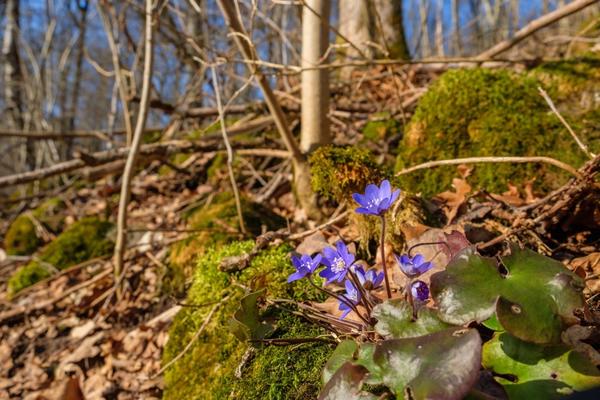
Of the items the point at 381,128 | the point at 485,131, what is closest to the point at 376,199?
the point at 485,131

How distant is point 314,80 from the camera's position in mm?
2523

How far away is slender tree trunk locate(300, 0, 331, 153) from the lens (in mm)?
2426

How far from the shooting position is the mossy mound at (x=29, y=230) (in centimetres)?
409

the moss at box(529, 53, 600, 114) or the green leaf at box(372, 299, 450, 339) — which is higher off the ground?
the moss at box(529, 53, 600, 114)

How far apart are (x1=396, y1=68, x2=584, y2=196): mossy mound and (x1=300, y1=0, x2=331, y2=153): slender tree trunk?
503 mm

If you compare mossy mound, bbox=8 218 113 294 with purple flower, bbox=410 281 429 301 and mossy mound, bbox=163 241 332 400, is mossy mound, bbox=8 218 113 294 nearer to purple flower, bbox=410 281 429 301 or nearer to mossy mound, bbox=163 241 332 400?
mossy mound, bbox=163 241 332 400

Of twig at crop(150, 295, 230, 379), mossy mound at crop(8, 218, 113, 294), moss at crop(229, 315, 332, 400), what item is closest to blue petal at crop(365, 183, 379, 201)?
moss at crop(229, 315, 332, 400)

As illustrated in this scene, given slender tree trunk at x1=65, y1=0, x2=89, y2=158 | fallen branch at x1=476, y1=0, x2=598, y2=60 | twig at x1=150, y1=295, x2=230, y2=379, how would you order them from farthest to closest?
slender tree trunk at x1=65, y1=0, x2=89, y2=158, fallen branch at x1=476, y1=0, x2=598, y2=60, twig at x1=150, y1=295, x2=230, y2=379

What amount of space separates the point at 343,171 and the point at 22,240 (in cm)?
359

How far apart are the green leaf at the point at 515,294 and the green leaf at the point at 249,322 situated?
52cm

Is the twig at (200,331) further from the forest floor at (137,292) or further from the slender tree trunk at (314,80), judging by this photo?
the slender tree trunk at (314,80)

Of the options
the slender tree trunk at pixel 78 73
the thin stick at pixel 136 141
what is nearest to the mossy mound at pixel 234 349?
the thin stick at pixel 136 141

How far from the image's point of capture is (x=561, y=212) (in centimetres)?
162

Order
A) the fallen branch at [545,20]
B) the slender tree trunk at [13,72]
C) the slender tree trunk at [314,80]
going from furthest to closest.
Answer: the slender tree trunk at [13,72]
the slender tree trunk at [314,80]
the fallen branch at [545,20]
